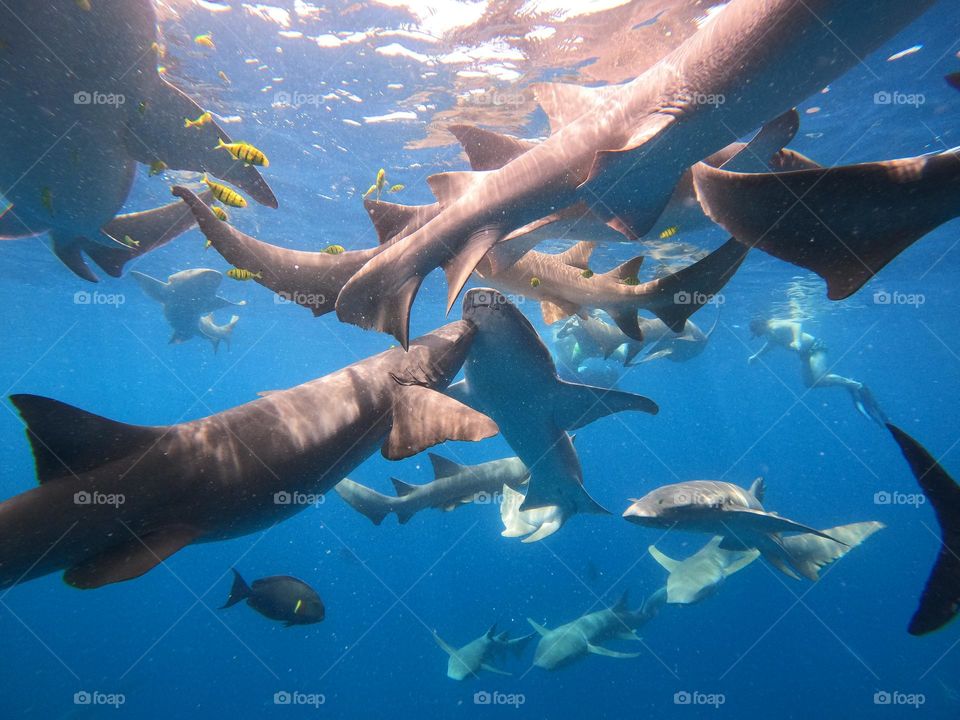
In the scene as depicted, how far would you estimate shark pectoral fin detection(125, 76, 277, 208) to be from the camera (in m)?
5.42

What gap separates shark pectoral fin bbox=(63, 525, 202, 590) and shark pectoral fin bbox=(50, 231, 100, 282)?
5862 mm

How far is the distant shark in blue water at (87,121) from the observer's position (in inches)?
173

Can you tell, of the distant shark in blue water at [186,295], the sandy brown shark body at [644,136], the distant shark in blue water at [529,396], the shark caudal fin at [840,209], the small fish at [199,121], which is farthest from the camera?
the distant shark in blue water at [186,295]

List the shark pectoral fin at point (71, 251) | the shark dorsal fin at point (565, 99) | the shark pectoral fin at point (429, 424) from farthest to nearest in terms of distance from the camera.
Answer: the shark pectoral fin at point (71, 251) → the shark dorsal fin at point (565, 99) → the shark pectoral fin at point (429, 424)

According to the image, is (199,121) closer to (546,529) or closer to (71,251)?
(71,251)

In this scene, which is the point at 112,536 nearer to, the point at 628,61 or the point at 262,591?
the point at 262,591

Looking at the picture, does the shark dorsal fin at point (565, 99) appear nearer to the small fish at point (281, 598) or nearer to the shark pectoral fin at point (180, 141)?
the shark pectoral fin at point (180, 141)

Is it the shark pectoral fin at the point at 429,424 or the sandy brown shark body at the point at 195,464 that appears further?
the shark pectoral fin at the point at 429,424

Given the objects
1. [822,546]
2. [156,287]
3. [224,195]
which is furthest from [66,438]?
[156,287]

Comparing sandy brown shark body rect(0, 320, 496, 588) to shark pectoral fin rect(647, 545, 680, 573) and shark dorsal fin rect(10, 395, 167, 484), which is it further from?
shark pectoral fin rect(647, 545, 680, 573)

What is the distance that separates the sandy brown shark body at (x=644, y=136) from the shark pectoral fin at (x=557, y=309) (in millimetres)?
2022

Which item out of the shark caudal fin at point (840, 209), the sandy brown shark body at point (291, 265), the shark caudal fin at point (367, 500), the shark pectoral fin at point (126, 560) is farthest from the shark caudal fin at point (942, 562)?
the shark caudal fin at point (367, 500)

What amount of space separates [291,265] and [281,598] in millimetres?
6096

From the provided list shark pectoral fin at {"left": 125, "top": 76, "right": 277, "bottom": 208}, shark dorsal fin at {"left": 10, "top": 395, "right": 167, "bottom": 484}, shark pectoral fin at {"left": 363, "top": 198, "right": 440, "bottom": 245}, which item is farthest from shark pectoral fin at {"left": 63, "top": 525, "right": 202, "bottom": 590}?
shark pectoral fin at {"left": 125, "top": 76, "right": 277, "bottom": 208}
